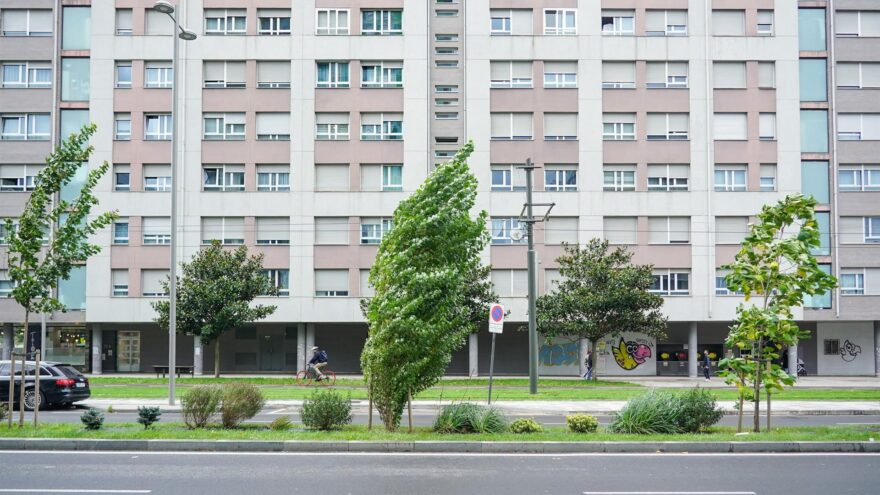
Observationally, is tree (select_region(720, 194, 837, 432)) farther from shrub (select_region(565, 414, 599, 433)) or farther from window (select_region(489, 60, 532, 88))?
window (select_region(489, 60, 532, 88))

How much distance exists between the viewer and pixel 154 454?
12.6 metres

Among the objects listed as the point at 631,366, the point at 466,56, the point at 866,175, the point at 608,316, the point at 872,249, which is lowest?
the point at 631,366

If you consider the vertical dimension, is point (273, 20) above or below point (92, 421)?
above

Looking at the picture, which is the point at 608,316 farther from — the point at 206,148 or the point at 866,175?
the point at 206,148

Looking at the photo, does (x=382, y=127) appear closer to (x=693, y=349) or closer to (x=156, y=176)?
(x=156, y=176)

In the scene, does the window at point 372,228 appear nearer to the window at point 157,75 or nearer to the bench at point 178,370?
the bench at point 178,370

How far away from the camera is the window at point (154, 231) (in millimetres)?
43812

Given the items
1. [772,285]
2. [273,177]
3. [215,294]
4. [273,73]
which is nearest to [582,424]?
[772,285]

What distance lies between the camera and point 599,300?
118ft

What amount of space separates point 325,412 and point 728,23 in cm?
3896

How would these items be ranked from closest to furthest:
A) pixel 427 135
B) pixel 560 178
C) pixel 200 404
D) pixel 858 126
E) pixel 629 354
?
pixel 200 404 < pixel 427 135 < pixel 560 178 < pixel 858 126 < pixel 629 354

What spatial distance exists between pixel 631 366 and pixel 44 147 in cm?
3547

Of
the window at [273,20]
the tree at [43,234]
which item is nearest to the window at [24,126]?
the window at [273,20]

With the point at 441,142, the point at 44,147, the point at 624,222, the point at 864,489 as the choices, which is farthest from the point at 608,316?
the point at 44,147
